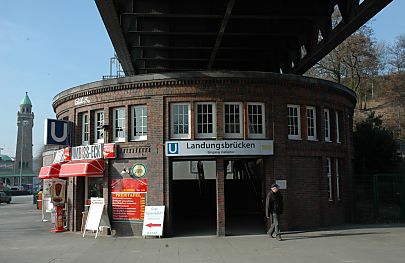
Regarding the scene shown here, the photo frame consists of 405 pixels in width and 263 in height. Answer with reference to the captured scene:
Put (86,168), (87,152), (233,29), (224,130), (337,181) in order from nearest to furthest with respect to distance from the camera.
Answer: (224,130)
(86,168)
(87,152)
(337,181)
(233,29)

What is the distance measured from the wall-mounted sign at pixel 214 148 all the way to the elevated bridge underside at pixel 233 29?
213 inches

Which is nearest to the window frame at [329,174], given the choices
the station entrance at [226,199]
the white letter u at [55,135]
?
the station entrance at [226,199]

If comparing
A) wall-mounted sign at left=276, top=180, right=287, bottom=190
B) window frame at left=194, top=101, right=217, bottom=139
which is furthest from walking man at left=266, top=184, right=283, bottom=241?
window frame at left=194, top=101, right=217, bottom=139

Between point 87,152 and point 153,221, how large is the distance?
421 cm

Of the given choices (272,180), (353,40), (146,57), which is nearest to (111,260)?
(272,180)

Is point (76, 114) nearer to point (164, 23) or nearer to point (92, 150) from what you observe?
point (92, 150)

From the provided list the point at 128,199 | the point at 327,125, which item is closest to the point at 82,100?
the point at 128,199

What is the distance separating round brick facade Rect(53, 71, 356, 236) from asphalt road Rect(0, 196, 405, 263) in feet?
4.70

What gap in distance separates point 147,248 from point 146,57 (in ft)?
51.4

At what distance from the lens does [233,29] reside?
23.1 meters

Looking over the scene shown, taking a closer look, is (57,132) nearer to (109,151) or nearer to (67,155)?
(67,155)

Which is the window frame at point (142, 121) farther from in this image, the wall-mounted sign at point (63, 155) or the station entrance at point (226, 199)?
the station entrance at point (226, 199)

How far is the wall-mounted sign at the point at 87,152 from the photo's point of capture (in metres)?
18.3

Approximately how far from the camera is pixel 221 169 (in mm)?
17188
